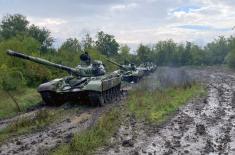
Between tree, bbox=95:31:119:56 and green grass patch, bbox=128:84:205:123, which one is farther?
tree, bbox=95:31:119:56

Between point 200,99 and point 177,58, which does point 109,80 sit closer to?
point 200,99

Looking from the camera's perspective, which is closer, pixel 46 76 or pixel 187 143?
pixel 187 143

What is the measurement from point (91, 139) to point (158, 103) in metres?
9.59

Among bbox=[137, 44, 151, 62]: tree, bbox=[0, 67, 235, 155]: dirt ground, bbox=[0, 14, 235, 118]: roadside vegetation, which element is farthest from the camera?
bbox=[137, 44, 151, 62]: tree

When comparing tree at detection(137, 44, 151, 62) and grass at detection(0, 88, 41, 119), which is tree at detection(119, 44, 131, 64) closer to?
tree at detection(137, 44, 151, 62)

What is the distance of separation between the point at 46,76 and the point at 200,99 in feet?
37.6

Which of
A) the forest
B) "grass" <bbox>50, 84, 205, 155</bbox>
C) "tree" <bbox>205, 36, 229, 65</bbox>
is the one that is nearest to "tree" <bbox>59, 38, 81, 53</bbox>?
the forest

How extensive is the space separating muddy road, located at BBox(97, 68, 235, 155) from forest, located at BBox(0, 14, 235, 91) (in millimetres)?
10323

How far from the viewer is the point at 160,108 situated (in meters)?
20.9

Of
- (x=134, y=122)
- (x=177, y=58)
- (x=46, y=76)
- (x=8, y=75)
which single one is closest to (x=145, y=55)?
(x=177, y=58)

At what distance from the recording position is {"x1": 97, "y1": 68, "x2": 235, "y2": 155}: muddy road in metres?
12.6

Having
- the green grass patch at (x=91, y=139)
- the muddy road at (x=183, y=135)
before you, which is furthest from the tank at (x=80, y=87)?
the green grass patch at (x=91, y=139)

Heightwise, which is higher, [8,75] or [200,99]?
[8,75]

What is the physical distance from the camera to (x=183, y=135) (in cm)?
1474
